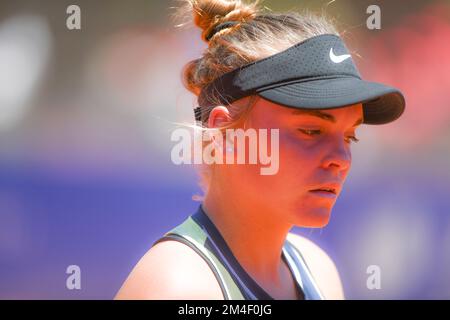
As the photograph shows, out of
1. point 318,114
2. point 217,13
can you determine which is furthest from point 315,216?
point 217,13

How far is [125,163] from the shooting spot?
6.47 feet

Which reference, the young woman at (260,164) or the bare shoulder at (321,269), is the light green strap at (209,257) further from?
the bare shoulder at (321,269)

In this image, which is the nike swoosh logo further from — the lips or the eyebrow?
the lips

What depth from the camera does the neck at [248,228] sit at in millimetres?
1002

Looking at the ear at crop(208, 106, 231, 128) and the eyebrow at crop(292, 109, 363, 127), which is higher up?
the ear at crop(208, 106, 231, 128)

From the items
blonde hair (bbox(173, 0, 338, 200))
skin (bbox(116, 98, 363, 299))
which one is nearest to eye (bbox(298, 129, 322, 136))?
skin (bbox(116, 98, 363, 299))

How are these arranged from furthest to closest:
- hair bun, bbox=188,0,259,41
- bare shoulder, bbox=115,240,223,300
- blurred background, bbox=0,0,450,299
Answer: blurred background, bbox=0,0,450,299
hair bun, bbox=188,0,259,41
bare shoulder, bbox=115,240,223,300

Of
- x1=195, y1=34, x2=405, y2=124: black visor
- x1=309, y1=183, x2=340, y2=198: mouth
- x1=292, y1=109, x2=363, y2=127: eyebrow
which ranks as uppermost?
x1=195, y1=34, x2=405, y2=124: black visor

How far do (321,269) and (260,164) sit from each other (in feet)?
1.16

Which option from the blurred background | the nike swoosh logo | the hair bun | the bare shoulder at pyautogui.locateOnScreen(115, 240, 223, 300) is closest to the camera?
the bare shoulder at pyautogui.locateOnScreen(115, 240, 223, 300)

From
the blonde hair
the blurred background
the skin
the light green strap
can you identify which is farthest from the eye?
the blurred background

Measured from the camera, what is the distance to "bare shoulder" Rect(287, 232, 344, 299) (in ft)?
3.82

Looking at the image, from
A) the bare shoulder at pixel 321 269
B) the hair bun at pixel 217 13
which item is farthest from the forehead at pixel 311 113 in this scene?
the bare shoulder at pixel 321 269

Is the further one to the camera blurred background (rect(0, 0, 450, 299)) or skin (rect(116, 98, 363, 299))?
blurred background (rect(0, 0, 450, 299))
